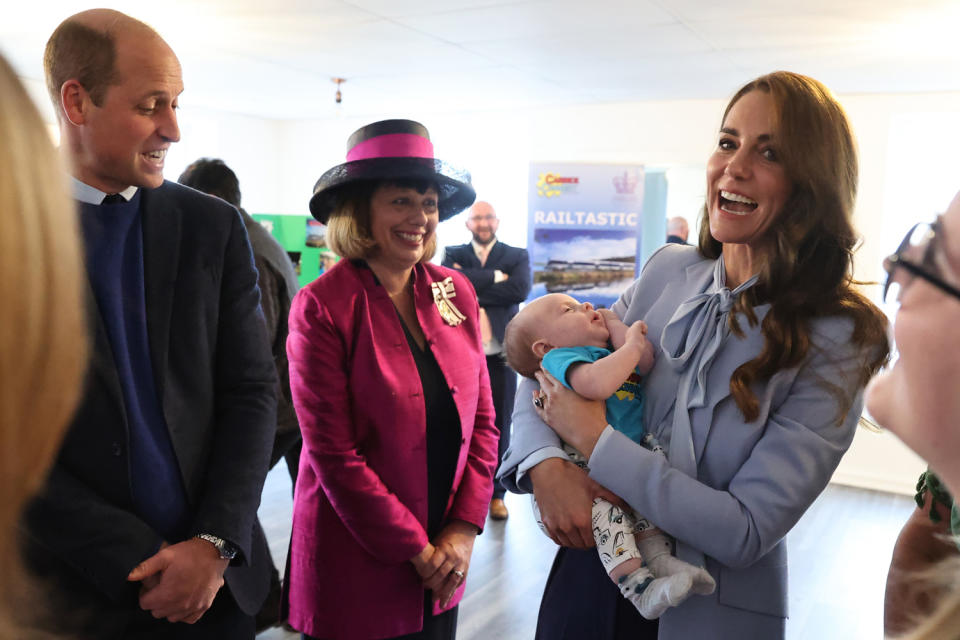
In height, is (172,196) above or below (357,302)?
above

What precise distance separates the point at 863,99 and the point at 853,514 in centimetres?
367

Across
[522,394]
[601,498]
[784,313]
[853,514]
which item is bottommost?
[853,514]

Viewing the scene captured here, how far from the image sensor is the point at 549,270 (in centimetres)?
704

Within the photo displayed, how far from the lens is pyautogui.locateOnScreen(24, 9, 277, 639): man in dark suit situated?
4.74ft

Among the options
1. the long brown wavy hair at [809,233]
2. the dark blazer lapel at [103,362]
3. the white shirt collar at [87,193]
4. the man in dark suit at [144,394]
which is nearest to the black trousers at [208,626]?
the man in dark suit at [144,394]

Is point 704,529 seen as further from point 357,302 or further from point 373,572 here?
point 357,302

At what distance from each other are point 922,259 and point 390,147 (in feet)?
5.74

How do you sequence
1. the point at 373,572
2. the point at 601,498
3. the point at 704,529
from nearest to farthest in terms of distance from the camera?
the point at 704,529 → the point at 601,498 → the point at 373,572

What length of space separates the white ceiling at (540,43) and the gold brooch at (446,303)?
2584mm

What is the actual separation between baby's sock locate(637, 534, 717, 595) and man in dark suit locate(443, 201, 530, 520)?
368cm

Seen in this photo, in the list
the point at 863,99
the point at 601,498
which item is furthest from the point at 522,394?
the point at 863,99

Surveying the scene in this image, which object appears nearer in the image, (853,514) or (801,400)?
(801,400)

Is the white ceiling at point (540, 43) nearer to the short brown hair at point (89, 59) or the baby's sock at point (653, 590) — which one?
the short brown hair at point (89, 59)

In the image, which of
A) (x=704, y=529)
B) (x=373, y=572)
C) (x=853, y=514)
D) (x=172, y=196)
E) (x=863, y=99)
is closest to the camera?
(x=704, y=529)
